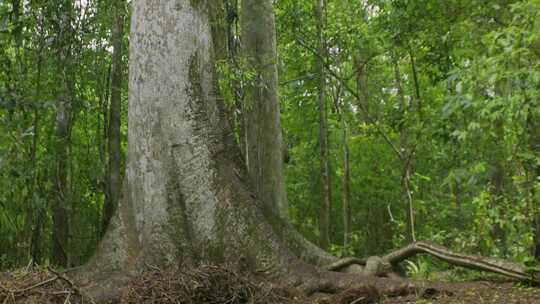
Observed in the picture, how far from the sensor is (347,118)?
17.3 m

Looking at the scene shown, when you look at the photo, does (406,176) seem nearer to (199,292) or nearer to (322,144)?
(322,144)

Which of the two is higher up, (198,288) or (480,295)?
(198,288)

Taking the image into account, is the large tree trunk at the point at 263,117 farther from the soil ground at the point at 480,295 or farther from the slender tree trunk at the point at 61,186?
the soil ground at the point at 480,295

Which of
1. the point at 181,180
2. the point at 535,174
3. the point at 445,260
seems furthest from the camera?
the point at 535,174

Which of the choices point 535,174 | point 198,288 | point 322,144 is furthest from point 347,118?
point 198,288

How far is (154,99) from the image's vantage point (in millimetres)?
6363

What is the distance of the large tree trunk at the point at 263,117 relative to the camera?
30.4 feet

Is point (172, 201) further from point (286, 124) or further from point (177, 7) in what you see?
point (286, 124)

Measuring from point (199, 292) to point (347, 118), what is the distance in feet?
40.6

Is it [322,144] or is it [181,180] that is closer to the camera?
[181,180]

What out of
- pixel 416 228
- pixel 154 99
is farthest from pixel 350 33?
pixel 154 99

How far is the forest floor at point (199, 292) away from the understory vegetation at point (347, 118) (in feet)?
0.49

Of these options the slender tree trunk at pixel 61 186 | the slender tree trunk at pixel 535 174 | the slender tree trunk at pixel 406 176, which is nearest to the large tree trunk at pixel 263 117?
the slender tree trunk at pixel 406 176

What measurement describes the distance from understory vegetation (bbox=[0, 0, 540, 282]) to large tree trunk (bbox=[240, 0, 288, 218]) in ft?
1.08
